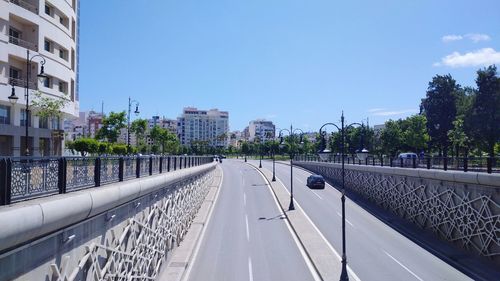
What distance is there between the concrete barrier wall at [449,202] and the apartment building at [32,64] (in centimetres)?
2966

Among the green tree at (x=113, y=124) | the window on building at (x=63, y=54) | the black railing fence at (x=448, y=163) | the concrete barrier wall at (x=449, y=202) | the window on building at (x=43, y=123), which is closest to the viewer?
the concrete barrier wall at (x=449, y=202)

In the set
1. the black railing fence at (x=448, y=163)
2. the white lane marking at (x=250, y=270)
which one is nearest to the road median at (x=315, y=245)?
the white lane marking at (x=250, y=270)

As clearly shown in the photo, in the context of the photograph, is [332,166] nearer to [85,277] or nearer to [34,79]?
[34,79]

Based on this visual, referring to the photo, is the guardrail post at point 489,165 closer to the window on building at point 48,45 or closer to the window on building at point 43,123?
the window on building at point 48,45

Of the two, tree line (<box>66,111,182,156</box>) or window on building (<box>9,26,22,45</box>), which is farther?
tree line (<box>66,111,182,156</box>)

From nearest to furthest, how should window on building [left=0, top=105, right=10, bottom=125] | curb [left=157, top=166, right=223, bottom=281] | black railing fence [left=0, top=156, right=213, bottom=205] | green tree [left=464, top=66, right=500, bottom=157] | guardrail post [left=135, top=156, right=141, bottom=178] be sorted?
black railing fence [left=0, top=156, right=213, bottom=205]
guardrail post [left=135, top=156, right=141, bottom=178]
curb [left=157, top=166, right=223, bottom=281]
window on building [left=0, top=105, right=10, bottom=125]
green tree [left=464, top=66, right=500, bottom=157]

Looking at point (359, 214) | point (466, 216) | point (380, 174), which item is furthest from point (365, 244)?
point (380, 174)

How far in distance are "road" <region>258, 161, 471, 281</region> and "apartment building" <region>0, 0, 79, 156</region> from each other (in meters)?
25.8

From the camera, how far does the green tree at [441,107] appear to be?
259 feet

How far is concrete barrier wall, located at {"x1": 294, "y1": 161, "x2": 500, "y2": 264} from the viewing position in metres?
22.3

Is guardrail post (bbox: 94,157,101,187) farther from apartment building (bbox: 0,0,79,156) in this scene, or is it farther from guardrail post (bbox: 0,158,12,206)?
apartment building (bbox: 0,0,79,156)

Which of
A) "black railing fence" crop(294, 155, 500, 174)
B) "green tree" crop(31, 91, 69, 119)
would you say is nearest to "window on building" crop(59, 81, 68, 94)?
"green tree" crop(31, 91, 69, 119)

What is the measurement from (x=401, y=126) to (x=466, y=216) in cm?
6090

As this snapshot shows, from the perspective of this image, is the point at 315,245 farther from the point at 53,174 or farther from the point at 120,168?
the point at 53,174
